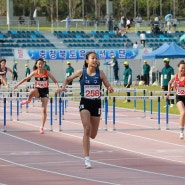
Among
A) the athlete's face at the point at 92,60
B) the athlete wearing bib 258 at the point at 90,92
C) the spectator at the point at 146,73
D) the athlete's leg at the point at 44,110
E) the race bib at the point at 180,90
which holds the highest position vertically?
the athlete's face at the point at 92,60

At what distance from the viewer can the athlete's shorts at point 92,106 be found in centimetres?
1567

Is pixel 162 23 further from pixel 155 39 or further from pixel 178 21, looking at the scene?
pixel 155 39

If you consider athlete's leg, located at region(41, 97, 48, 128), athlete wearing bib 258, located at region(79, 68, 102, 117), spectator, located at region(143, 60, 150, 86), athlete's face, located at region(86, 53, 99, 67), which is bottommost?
spectator, located at region(143, 60, 150, 86)

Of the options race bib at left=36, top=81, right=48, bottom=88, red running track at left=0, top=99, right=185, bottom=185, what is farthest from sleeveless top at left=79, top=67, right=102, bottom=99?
race bib at left=36, top=81, right=48, bottom=88

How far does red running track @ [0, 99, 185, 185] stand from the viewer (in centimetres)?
1445

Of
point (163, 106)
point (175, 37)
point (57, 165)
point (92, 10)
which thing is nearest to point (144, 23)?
point (175, 37)

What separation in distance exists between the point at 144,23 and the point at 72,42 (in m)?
15.6

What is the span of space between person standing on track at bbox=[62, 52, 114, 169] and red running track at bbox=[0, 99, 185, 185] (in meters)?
0.56

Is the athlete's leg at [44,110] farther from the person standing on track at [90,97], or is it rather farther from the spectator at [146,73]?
the spectator at [146,73]


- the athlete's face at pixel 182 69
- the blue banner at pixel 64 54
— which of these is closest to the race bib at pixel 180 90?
the athlete's face at pixel 182 69

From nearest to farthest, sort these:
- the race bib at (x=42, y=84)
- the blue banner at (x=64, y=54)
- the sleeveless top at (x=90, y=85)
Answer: the sleeveless top at (x=90, y=85) → the race bib at (x=42, y=84) → the blue banner at (x=64, y=54)

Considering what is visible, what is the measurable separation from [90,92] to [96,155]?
2414mm

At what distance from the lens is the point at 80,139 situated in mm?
21234

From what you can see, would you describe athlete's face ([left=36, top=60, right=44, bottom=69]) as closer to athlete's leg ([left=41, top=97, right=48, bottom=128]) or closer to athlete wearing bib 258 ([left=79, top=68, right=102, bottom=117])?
athlete's leg ([left=41, top=97, right=48, bottom=128])
